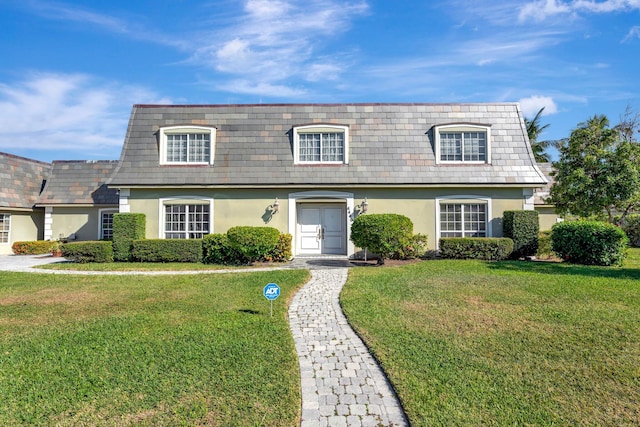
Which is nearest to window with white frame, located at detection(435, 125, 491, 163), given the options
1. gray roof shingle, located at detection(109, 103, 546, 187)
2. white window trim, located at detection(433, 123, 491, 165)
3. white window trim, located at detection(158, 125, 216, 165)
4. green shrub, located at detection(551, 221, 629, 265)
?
white window trim, located at detection(433, 123, 491, 165)

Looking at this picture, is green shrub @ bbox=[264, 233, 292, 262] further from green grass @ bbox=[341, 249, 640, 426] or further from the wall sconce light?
green grass @ bbox=[341, 249, 640, 426]

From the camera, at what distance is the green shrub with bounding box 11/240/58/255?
18.4 metres

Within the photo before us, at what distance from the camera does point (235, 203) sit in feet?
49.6

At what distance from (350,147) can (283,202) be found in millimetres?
3766

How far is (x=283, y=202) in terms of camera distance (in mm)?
15055

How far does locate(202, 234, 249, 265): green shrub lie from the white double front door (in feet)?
10.2

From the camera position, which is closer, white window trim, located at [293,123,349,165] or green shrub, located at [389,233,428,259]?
green shrub, located at [389,233,428,259]

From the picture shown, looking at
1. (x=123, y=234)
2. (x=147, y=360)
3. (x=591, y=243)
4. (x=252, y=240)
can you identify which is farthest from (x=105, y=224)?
(x=591, y=243)

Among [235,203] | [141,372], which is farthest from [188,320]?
[235,203]

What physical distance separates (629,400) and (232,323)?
17.1 feet

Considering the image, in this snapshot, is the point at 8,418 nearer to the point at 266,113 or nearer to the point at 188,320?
the point at 188,320

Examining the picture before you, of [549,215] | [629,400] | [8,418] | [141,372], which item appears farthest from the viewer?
[549,215]

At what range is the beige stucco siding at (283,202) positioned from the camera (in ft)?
49.2

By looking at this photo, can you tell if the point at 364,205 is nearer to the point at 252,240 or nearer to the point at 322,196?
the point at 322,196
